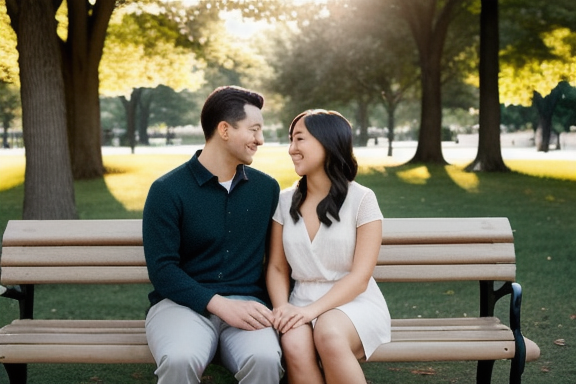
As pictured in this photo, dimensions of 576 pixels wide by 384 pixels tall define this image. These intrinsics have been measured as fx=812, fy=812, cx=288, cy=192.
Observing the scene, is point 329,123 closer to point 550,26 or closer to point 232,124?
point 232,124

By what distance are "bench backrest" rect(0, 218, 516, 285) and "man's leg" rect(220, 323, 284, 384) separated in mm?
1081

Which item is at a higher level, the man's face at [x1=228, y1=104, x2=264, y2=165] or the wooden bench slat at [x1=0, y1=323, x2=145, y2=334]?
the man's face at [x1=228, y1=104, x2=264, y2=165]

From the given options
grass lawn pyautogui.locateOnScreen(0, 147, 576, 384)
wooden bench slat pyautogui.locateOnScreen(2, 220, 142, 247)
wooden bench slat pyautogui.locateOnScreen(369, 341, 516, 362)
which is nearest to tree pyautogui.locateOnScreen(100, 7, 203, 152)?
grass lawn pyautogui.locateOnScreen(0, 147, 576, 384)

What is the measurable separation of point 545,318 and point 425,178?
14.8 meters

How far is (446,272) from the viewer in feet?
→ 15.1

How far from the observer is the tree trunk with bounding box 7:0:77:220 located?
29.9ft

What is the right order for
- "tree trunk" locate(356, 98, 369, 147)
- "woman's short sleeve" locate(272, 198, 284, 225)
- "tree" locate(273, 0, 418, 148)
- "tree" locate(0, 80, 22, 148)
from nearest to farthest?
"woman's short sleeve" locate(272, 198, 284, 225) < "tree" locate(273, 0, 418, 148) < "tree trunk" locate(356, 98, 369, 147) < "tree" locate(0, 80, 22, 148)

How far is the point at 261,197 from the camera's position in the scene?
13.4 feet

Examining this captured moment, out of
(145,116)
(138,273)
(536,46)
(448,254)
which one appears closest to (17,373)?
(138,273)

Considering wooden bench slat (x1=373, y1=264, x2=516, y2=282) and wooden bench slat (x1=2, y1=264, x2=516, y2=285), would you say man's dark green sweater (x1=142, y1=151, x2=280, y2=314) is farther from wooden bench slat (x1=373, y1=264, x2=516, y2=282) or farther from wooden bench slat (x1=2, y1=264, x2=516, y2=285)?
wooden bench slat (x1=373, y1=264, x2=516, y2=282)

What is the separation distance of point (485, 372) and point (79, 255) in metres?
2.40

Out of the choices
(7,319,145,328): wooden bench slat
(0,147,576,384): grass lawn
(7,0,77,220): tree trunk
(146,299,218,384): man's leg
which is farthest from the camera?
(7,0,77,220): tree trunk

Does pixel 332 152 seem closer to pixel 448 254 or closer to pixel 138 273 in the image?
pixel 448 254

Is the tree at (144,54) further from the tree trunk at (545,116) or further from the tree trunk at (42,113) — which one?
the tree trunk at (545,116)
